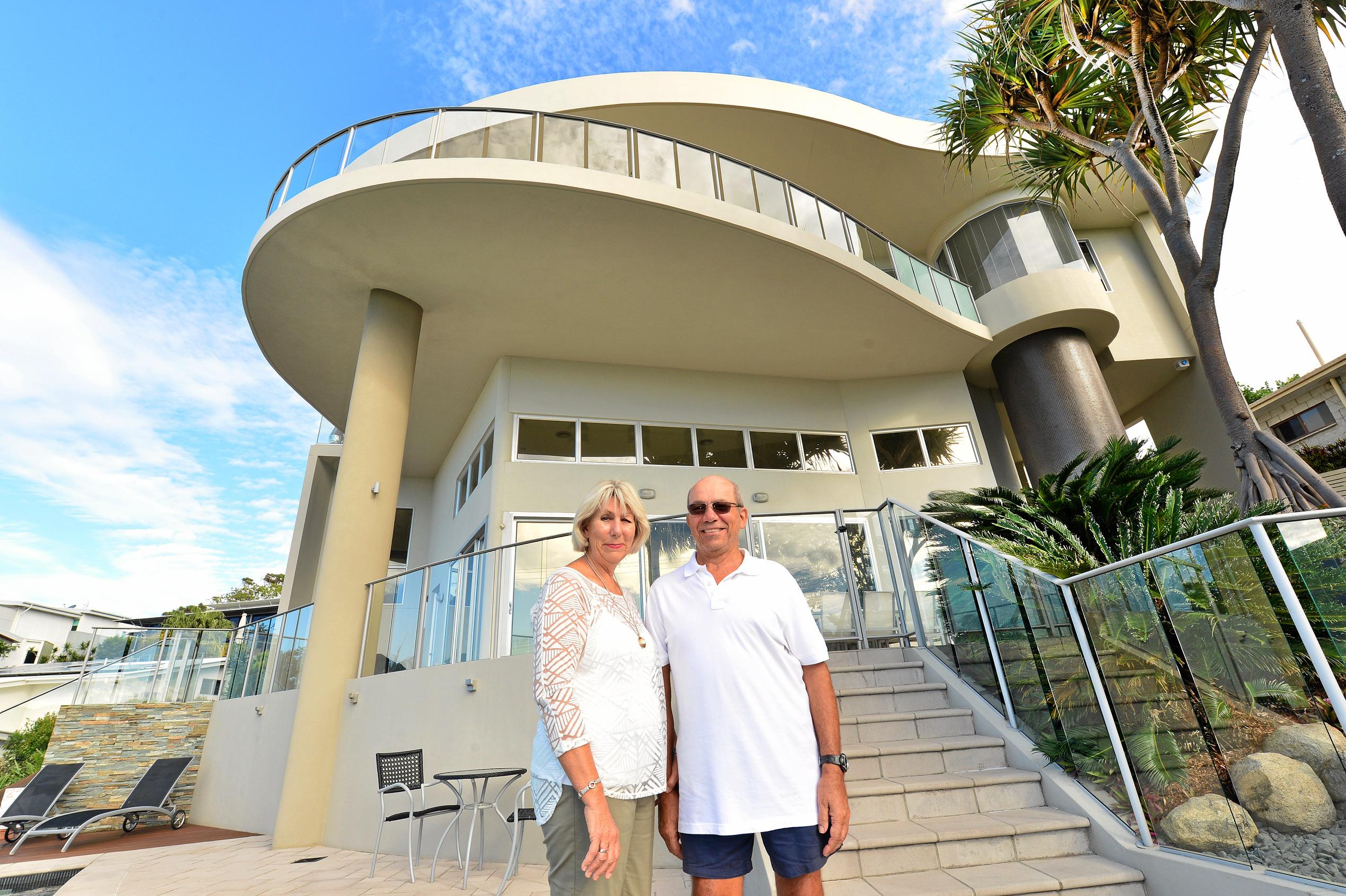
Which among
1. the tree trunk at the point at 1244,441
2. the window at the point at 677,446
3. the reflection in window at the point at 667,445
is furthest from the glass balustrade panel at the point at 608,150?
the tree trunk at the point at 1244,441

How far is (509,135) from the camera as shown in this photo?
7145mm

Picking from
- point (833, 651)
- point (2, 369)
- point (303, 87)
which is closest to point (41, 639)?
point (2, 369)

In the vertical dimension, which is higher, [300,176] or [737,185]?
[300,176]

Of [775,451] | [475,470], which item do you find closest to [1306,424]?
[775,451]

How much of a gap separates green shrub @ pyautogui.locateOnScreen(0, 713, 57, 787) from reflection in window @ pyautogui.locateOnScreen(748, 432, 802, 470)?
1779cm

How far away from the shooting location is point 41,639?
31.6 meters

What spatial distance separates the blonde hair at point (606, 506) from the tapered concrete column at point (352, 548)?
6.70 meters

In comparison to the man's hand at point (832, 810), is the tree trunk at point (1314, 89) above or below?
above

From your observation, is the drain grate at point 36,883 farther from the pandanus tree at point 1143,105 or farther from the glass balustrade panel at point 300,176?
the pandanus tree at point 1143,105

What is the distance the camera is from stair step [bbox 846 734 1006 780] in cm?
396

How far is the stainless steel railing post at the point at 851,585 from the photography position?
5.86 metres

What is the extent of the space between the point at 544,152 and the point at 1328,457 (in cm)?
1799

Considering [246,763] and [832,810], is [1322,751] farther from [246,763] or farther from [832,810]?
[246,763]

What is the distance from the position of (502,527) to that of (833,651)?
490 cm
